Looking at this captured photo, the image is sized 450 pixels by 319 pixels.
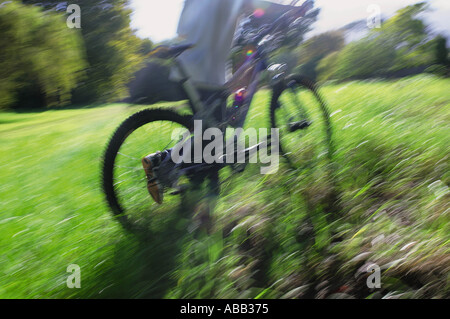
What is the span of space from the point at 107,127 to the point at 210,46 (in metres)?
3.08

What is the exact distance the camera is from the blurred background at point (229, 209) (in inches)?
68.2

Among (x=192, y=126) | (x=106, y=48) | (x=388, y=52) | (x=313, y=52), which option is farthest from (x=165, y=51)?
(x=313, y=52)

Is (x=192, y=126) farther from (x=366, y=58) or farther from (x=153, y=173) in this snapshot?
(x=366, y=58)

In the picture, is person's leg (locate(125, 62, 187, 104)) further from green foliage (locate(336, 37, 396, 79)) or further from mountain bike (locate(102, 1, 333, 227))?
green foliage (locate(336, 37, 396, 79))

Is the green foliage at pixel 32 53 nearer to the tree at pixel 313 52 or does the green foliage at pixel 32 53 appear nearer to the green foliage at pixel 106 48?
the green foliage at pixel 106 48

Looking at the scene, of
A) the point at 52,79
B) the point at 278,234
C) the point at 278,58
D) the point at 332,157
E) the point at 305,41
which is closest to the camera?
the point at 278,234

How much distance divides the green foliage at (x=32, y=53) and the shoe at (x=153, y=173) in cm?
225

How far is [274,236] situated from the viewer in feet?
6.48

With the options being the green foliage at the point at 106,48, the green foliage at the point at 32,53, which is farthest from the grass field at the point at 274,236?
the green foliage at the point at 106,48

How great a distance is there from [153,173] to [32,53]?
247 centimetres

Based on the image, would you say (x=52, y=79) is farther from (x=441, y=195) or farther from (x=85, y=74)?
(x=441, y=195)

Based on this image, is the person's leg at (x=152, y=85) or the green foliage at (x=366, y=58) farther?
the green foliage at (x=366, y=58)

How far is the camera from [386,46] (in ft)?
21.7

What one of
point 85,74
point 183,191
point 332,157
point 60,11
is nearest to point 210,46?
point 183,191
